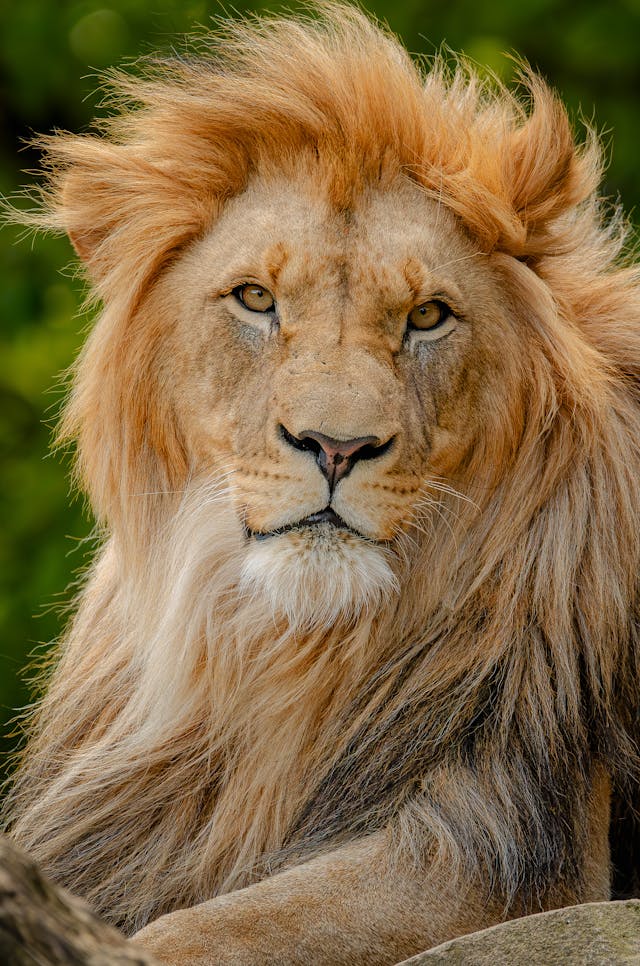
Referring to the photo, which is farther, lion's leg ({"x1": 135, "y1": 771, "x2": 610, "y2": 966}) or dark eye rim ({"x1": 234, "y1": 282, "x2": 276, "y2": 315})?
dark eye rim ({"x1": 234, "y1": 282, "x2": 276, "y2": 315})

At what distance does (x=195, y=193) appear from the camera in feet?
9.11

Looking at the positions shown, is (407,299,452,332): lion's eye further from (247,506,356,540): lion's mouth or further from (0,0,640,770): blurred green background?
(0,0,640,770): blurred green background

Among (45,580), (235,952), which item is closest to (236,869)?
(235,952)

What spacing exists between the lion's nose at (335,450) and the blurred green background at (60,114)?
11.1 ft

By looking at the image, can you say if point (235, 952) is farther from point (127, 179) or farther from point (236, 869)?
point (127, 179)

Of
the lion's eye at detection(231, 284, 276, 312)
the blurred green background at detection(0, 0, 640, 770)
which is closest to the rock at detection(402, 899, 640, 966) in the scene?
the lion's eye at detection(231, 284, 276, 312)

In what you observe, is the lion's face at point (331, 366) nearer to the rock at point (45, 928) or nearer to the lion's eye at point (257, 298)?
the lion's eye at point (257, 298)

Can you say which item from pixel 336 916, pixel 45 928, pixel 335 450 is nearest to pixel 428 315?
pixel 335 450

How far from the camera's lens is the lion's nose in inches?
91.6

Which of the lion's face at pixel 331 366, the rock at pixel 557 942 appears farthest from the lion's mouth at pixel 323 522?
the rock at pixel 557 942

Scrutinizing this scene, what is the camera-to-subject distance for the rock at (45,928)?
3.68 ft

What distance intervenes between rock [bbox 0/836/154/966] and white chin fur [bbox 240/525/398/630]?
1.19m

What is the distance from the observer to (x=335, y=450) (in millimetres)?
2326

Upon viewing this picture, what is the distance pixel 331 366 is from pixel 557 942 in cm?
103
